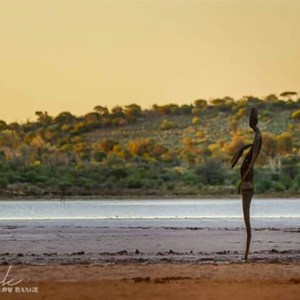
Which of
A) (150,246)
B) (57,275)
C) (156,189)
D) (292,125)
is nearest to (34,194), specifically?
(156,189)

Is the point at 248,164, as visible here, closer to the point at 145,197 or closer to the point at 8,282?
the point at 8,282

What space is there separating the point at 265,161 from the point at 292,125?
25199mm

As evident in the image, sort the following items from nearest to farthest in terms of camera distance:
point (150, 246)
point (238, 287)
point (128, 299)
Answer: point (128, 299) < point (238, 287) < point (150, 246)

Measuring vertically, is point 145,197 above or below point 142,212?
above

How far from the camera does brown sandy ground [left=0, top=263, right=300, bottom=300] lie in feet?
51.1

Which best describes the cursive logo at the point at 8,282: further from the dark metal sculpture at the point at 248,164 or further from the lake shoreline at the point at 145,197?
the lake shoreline at the point at 145,197

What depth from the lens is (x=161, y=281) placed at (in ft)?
56.1

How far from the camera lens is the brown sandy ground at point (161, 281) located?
15.6 m

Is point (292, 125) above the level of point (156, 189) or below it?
above

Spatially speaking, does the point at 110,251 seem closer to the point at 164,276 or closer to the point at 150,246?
the point at 150,246

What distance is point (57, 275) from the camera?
18.2 metres

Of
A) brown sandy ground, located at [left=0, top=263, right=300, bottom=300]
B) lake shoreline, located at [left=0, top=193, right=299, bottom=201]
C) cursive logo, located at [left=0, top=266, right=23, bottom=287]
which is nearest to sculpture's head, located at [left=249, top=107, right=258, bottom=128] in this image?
brown sandy ground, located at [left=0, top=263, right=300, bottom=300]

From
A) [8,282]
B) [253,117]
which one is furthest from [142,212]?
[8,282]

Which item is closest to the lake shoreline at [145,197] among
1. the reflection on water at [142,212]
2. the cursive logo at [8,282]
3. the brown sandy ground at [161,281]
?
the reflection on water at [142,212]
